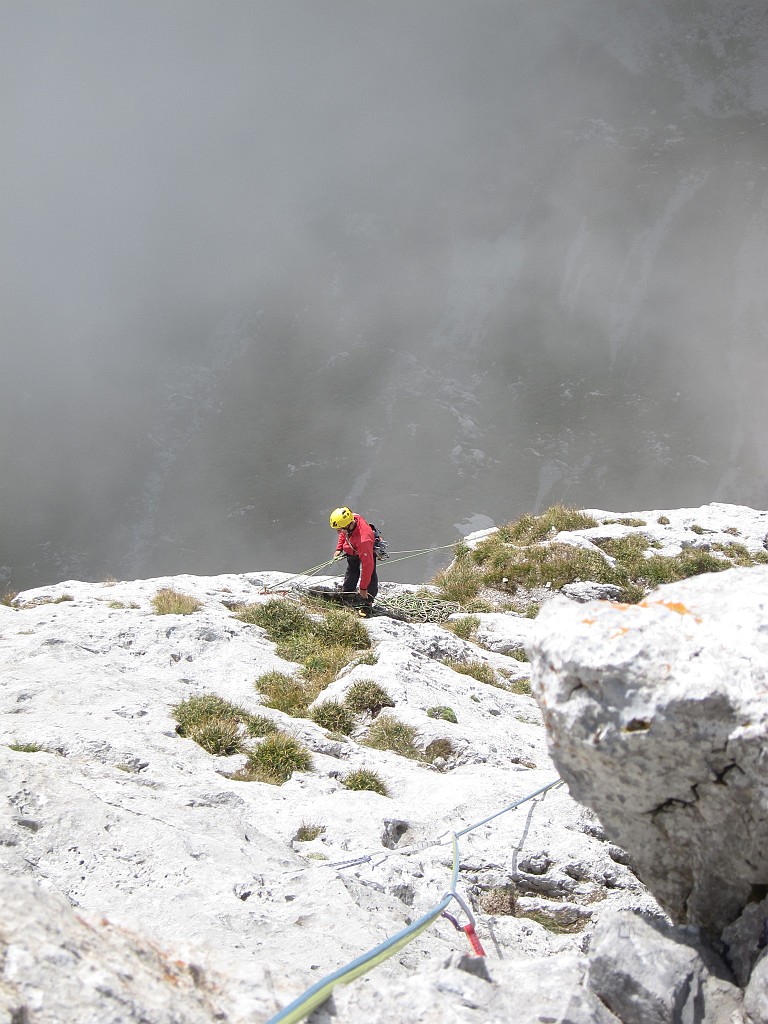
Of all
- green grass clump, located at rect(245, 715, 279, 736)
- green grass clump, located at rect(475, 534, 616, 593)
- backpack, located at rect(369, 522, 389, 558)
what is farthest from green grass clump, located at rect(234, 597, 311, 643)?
green grass clump, located at rect(475, 534, 616, 593)

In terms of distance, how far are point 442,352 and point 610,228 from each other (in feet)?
100

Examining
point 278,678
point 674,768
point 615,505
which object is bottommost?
point 615,505

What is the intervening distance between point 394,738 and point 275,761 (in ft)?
6.17

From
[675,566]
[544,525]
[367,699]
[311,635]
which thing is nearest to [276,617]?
[311,635]

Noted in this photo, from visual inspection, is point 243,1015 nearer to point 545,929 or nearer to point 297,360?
point 545,929

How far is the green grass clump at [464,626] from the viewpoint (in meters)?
16.8

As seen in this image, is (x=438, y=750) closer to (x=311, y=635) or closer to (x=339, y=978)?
(x=311, y=635)

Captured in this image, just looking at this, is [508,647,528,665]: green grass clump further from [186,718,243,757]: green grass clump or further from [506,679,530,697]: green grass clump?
[186,718,243,757]: green grass clump

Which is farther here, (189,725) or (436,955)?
(189,725)

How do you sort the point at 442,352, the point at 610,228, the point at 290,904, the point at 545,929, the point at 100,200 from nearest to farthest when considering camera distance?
the point at 290,904
the point at 545,929
the point at 442,352
the point at 610,228
the point at 100,200

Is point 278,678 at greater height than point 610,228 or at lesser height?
lesser

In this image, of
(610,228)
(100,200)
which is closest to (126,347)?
(100,200)

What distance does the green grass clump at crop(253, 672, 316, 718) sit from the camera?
10766 mm

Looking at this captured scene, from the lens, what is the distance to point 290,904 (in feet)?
17.2
